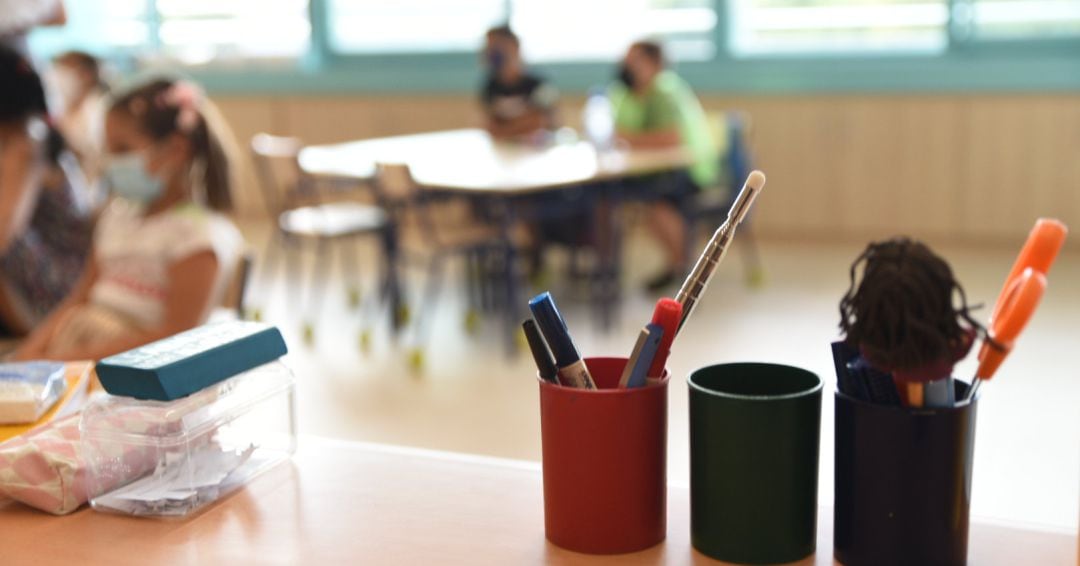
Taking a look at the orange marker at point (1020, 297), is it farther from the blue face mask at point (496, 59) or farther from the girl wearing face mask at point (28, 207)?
the blue face mask at point (496, 59)

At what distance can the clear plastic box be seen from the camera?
107 centimetres

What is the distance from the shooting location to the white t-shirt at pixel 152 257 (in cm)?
226

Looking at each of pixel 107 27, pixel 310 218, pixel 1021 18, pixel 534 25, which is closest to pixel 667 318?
pixel 310 218

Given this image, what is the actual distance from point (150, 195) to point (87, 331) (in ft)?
0.96

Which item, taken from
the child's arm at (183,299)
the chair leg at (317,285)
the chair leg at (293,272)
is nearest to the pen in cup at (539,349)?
the child's arm at (183,299)

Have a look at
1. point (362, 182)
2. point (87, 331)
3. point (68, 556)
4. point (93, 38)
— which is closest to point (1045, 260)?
point (68, 556)

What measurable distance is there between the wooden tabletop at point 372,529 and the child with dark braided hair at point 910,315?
0.63 ft

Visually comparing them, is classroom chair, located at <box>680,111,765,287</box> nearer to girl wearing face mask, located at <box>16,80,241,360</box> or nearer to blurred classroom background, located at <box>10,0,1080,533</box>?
blurred classroom background, located at <box>10,0,1080,533</box>

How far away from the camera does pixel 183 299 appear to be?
7.18 ft

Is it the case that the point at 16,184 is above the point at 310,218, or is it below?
above

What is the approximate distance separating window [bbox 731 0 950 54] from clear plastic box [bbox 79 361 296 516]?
5686 mm

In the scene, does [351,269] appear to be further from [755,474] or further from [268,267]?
[755,474]

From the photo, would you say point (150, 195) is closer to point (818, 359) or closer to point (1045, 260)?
point (1045, 260)

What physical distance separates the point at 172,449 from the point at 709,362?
247 centimetres
